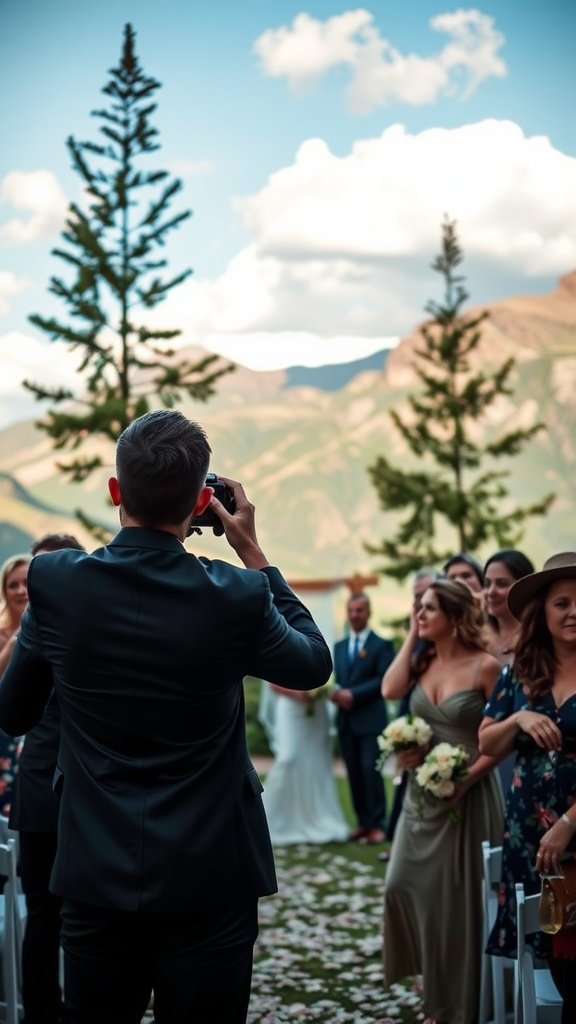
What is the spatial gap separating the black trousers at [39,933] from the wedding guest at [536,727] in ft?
4.61

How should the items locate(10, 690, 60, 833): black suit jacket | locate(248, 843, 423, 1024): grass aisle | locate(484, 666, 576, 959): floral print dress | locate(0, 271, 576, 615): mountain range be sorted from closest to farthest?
locate(484, 666, 576, 959): floral print dress, locate(10, 690, 60, 833): black suit jacket, locate(248, 843, 423, 1024): grass aisle, locate(0, 271, 576, 615): mountain range

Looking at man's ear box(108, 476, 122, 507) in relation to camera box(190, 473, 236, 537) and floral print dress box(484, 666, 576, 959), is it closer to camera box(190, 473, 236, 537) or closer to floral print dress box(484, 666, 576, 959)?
camera box(190, 473, 236, 537)

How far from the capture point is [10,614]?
5090mm

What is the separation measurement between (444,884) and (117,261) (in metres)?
11.7

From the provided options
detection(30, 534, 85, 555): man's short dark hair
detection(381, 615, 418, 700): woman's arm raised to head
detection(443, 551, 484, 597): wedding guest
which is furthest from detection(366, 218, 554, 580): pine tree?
detection(30, 534, 85, 555): man's short dark hair

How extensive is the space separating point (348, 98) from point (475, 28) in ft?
12.2

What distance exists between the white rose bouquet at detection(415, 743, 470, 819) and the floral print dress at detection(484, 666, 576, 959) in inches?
33.5

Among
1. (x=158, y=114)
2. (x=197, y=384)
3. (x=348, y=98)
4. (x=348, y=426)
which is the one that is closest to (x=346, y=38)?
(x=348, y=98)

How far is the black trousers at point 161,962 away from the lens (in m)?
2.06

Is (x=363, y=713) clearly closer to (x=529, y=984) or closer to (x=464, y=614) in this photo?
(x=464, y=614)

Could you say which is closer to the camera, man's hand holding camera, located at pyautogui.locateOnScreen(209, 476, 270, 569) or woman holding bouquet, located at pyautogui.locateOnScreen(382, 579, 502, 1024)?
man's hand holding camera, located at pyautogui.locateOnScreen(209, 476, 270, 569)

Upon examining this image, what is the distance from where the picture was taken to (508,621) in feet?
17.7

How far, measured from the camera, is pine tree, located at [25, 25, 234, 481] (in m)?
14.6

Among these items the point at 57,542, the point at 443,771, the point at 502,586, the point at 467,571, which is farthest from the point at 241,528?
the point at 467,571
